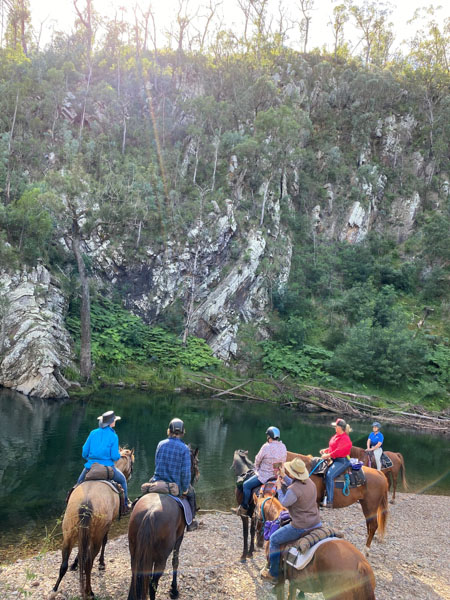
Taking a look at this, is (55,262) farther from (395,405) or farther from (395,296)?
(395,296)

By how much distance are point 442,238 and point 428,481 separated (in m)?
36.4

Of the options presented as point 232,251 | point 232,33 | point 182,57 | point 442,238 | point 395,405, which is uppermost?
point 232,33

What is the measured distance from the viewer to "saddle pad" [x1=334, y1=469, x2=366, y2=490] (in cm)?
839

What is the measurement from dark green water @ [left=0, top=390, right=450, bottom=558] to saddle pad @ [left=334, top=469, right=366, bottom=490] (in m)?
4.38

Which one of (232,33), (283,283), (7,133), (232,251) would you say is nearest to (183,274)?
(232,251)

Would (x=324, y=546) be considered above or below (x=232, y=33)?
below

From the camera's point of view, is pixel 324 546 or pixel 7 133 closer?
pixel 324 546

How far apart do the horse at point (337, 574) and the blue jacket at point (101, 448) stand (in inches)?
131

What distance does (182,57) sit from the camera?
175ft

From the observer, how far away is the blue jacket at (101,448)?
6680 millimetres

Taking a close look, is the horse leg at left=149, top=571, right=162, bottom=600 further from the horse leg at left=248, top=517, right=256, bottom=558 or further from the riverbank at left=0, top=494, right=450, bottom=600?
the horse leg at left=248, top=517, right=256, bottom=558

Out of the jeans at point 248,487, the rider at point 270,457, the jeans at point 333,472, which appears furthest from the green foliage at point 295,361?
the rider at point 270,457

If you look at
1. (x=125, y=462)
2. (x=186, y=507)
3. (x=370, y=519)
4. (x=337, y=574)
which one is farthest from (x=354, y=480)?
(x=125, y=462)

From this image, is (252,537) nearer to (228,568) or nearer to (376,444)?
(228,568)
